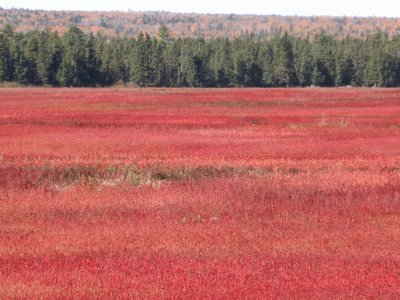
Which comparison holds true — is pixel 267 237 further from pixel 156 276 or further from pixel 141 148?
pixel 141 148

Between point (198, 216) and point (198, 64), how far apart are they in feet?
343

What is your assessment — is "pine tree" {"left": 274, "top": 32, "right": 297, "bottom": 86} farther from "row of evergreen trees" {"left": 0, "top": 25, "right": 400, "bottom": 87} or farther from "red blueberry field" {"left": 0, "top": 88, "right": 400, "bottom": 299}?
"red blueberry field" {"left": 0, "top": 88, "right": 400, "bottom": 299}

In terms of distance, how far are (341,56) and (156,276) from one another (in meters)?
112

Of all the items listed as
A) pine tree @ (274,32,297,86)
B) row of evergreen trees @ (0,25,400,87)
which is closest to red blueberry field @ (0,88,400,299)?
row of evergreen trees @ (0,25,400,87)

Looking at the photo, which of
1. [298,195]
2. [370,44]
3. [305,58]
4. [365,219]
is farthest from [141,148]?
[370,44]

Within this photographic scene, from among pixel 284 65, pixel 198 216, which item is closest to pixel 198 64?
pixel 284 65

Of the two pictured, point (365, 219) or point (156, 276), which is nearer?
point (156, 276)

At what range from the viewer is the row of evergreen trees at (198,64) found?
110 metres

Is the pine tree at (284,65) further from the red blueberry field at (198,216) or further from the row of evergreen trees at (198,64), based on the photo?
the red blueberry field at (198,216)

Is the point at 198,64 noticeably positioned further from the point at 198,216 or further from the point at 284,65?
the point at 198,216

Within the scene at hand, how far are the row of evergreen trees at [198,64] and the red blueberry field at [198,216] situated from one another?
2981 inches

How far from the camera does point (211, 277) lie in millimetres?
11648

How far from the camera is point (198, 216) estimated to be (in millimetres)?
16906

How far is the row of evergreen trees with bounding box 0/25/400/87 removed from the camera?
109625 mm
